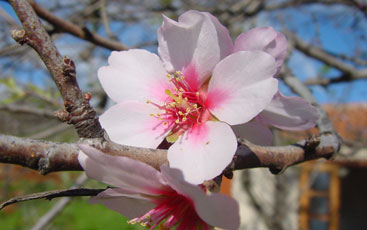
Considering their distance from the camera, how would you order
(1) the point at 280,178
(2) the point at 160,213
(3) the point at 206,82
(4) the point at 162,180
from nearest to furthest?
(4) the point at 162,180
(2) the point at 160,213
(3) the point at 206,82
(1) the point at 280,178

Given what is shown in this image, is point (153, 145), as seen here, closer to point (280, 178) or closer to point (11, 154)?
point (11, 154)

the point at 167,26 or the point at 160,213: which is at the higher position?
the point at 167,26

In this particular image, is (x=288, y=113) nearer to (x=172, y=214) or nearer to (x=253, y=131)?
(x=253, y=131)

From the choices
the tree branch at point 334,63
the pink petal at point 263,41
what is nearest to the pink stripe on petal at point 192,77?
the pink petal at point 263,41

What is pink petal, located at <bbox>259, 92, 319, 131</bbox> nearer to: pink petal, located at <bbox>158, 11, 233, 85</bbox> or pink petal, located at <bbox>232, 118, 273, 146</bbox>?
pink petal, located at <bbox>232, 118, 273, 146</bbox>

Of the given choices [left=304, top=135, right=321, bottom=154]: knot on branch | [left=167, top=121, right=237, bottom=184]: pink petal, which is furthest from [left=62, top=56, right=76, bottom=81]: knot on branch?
[left=304, top=135, right=321, bottom=154]: knot on branch

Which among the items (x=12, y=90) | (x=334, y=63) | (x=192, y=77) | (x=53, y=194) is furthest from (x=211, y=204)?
(x=334, y=63)

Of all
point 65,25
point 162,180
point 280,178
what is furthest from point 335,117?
point 162,180
